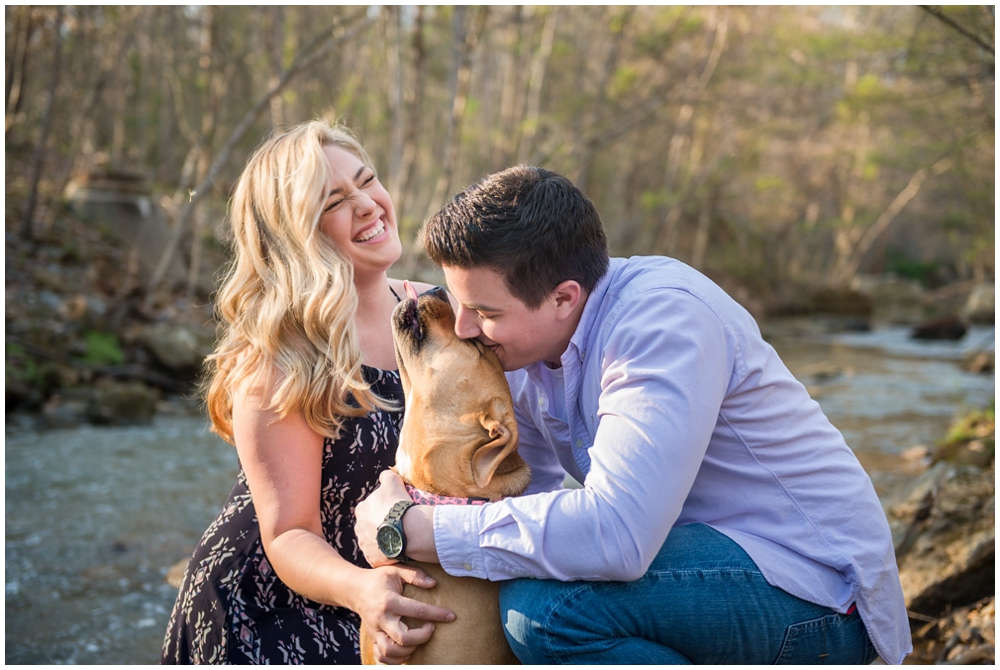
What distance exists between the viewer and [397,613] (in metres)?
2.13

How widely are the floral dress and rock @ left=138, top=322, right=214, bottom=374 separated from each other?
7368 mm

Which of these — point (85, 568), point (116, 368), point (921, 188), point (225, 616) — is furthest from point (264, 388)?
point (921, 188)

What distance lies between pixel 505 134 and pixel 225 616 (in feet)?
51.2

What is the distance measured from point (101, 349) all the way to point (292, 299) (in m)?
7.88

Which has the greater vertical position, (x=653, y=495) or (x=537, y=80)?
(x=537, y=80)

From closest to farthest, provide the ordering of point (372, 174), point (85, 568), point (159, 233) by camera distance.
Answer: point (372, 174) → point (85, 568) → point (159, 233)

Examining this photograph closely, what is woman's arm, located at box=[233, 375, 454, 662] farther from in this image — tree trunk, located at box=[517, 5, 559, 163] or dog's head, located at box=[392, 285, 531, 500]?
tree trunk, located at box=[517, 5, 559, 163]

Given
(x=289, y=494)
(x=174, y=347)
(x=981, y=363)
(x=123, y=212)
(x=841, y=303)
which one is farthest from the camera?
(x=841, y=303)

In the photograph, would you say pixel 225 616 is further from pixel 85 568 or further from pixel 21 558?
pixel 21 558

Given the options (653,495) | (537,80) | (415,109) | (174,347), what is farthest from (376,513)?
(537,80)

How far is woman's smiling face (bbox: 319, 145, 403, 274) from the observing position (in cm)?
301

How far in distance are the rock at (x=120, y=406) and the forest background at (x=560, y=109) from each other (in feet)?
6.64

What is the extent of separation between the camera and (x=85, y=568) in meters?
5.41

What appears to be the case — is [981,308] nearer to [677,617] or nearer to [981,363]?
[981,363]
